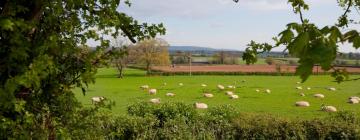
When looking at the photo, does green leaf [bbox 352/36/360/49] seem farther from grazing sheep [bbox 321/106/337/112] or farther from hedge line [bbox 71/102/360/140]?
grazing sheep [bbox 321/106/337/112]

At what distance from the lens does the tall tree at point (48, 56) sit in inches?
124

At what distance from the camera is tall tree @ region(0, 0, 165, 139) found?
3141mm

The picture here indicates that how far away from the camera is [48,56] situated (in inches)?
132

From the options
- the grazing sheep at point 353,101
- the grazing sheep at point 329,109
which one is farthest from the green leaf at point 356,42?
the grazing sheep at point 353,101

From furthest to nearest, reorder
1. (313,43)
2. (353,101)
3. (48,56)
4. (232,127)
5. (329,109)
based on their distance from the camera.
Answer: (353,101) < (329,109) < (232,127) < (48,56) < (313,43)

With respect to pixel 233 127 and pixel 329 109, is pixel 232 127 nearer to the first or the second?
pixel 233 127

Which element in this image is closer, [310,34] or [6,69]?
[310,34]

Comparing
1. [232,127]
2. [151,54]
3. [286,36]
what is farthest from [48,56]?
[151,54]

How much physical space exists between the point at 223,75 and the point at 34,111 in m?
65.8

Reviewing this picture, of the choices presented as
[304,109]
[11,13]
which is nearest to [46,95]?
[11,13]

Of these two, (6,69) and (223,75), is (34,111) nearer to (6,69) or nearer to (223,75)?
(6,69)

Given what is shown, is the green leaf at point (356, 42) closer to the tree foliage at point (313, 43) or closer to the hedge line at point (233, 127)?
the tree foliage at point (313, 43)

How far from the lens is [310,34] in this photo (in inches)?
54.4

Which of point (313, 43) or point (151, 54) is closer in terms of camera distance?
point (313, 43)
